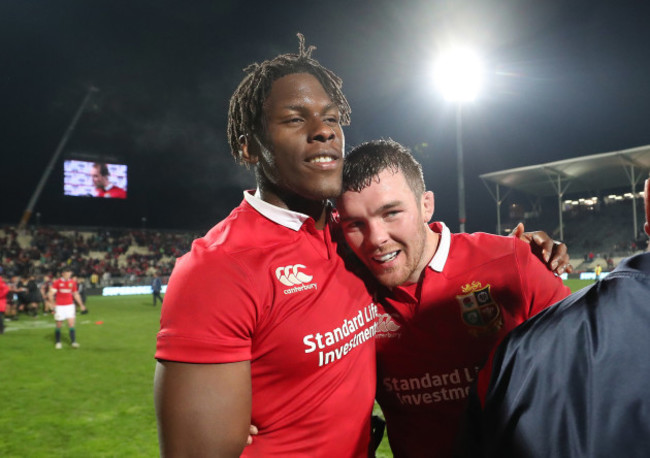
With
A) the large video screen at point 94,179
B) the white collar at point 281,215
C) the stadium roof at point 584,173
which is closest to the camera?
the white collar at point 281,215

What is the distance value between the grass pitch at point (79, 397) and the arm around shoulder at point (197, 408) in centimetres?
389

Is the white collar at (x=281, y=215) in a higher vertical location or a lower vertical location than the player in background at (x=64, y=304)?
higher

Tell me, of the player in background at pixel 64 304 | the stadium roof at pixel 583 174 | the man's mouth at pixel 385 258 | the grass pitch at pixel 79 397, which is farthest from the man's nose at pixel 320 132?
the stadium roof at pixel 583 174

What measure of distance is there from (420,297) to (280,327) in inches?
38.0

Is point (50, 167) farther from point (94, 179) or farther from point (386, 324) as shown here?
point (386, 324)

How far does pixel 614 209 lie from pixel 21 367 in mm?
46954

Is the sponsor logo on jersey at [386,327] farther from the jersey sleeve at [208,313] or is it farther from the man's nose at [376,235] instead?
the jersey sleeve at [208,313]

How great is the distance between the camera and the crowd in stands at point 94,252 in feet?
115

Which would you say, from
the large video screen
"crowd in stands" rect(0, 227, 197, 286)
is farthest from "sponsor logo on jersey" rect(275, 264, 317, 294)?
the large video screen

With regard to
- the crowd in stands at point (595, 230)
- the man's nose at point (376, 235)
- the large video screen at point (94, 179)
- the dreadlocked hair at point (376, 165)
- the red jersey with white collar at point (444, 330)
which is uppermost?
the large video screen at point (94, 179)

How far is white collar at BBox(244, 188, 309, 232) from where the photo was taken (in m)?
2.17

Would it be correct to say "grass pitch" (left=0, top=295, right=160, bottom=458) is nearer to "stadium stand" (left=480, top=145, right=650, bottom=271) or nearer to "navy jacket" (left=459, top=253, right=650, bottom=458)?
"navy jacket" (left=459, top=253, right=650, bottom=458)

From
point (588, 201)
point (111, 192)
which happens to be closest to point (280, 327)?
point (588, 201)

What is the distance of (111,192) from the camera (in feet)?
158
